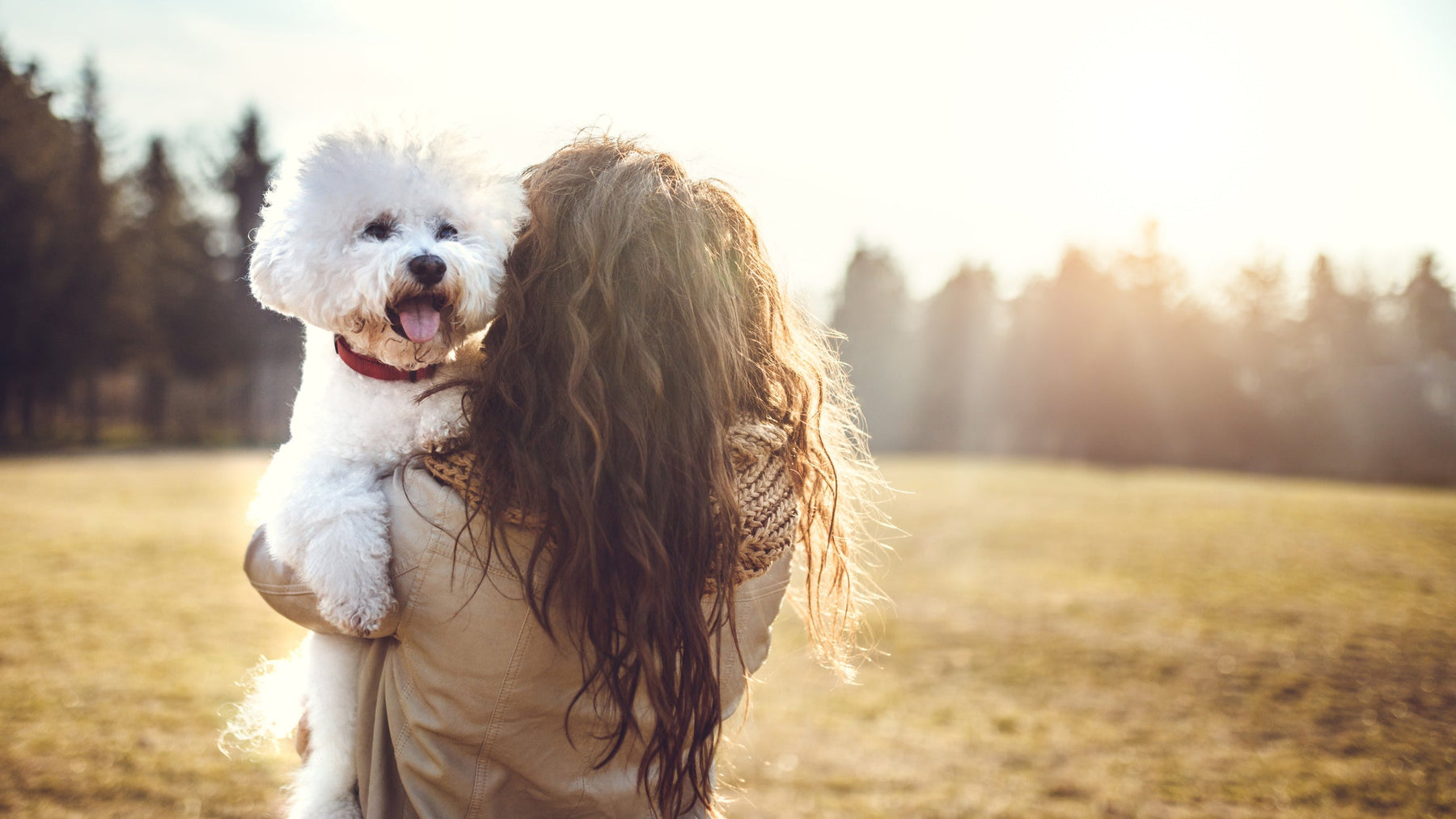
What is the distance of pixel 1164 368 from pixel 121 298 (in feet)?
115

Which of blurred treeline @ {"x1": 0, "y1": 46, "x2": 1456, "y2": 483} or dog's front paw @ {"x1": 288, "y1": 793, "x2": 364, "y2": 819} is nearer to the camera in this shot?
dog's front paw @ {"x1": 288, "y1": 793, "x2": 364, "y2": 819}

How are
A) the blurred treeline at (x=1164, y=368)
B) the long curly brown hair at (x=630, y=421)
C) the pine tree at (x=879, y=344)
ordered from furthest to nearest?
the pine tree at (x=879, y=344) → the blurred treeline at (x=1164, y=368) → the long curly brown hair at (x=630, y=421)

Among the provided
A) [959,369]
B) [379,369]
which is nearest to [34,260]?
[379,369]

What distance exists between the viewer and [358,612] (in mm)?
1441

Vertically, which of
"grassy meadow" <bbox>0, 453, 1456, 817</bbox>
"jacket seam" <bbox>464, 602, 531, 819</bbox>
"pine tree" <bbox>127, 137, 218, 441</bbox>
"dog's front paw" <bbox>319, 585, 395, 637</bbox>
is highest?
"pine tree" <bbox>127, 137, 218, 441</bbox>

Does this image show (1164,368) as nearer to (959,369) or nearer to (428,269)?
(959,369)

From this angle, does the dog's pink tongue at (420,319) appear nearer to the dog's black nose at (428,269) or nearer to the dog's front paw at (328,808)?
the dog's black nose at (428,269)

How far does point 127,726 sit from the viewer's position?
497 centimetres

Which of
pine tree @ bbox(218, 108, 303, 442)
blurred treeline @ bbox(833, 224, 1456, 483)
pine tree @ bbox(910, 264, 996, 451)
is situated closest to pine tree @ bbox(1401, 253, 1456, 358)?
blurred treeline @ bbox(833, 224, 1456, 483)

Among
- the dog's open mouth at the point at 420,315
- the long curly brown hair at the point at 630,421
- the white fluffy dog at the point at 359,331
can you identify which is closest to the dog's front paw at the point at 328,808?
the white fluffy dog at the point at 359,331

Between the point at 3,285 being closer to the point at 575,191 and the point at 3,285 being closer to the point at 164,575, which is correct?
the point at 164,575

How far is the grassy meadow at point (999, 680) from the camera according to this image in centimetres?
472

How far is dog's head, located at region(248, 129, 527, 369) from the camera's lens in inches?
60.1

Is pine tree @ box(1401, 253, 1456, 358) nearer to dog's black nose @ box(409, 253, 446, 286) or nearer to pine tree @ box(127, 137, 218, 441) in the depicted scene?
dog's black nose @ box(409, 253, 446, 286)
